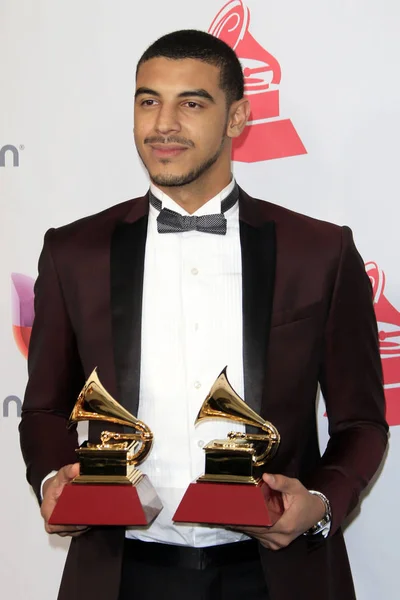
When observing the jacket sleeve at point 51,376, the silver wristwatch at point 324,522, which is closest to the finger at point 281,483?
the silver wristwatch at point 324,522

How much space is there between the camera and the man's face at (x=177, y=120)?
1.99 m

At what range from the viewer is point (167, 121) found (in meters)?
Result: 1.97

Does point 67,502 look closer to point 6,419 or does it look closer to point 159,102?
point 159,102

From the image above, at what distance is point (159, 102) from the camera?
2.02 meters

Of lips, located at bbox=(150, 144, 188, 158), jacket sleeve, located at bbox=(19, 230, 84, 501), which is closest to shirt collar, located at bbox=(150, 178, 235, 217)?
lips, located at bbox=(150, 144, 188, 158)

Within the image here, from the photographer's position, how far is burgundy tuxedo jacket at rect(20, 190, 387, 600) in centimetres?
189

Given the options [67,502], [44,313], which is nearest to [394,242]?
[44,313]

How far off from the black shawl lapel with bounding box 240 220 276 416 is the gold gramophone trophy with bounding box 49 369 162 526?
0.26m

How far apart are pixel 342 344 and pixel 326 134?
2.31 ft

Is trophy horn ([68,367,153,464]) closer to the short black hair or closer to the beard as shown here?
the beard

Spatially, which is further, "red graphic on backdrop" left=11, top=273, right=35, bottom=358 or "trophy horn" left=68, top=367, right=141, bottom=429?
"red graphic on backdrop" left=11, top=273, right=35, bottom=358

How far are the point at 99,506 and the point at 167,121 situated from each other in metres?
0.80

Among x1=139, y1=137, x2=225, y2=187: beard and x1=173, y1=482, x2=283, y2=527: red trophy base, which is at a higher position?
x1=139, y1=137, x2=225, y2=187: beard

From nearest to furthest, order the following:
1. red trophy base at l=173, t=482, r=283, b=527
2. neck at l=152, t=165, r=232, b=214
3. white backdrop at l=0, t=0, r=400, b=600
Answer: red trophy base at l=173, t=482, r=283, b=527 < neck at l=152, t=165, r=232, b=214 < white backdrop at l=0, t=0, r=400, b=600
